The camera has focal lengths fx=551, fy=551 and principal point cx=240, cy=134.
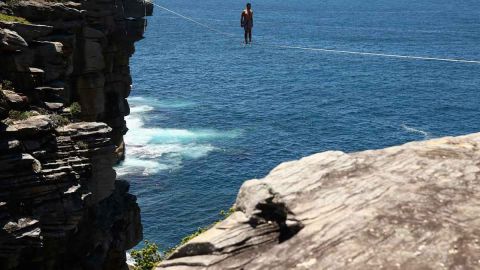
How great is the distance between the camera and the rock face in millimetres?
12484

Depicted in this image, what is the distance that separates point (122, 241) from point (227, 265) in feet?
131

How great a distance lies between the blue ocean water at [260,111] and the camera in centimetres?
8431

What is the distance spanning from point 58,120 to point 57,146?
2.47 meters

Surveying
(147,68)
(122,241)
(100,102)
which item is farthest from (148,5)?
(147,68)

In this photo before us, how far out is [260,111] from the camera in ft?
392

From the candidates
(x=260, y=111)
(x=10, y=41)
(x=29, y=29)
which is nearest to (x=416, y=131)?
(x=260, y=111)

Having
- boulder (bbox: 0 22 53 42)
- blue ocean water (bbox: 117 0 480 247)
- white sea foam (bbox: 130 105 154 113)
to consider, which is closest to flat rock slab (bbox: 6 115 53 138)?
boulder (bbox: 0 22 53 42)

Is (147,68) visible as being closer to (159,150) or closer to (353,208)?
(159,150)

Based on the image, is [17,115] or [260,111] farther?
[260,111]

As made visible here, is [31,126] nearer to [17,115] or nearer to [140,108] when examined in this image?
[17,115]

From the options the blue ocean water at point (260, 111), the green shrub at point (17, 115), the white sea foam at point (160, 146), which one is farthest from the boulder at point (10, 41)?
the white sea foam at point (160, 146)

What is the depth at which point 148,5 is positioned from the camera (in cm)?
7094

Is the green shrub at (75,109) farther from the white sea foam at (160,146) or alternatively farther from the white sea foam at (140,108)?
the white sea foam at (140,108)

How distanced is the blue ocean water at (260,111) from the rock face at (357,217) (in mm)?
53754
